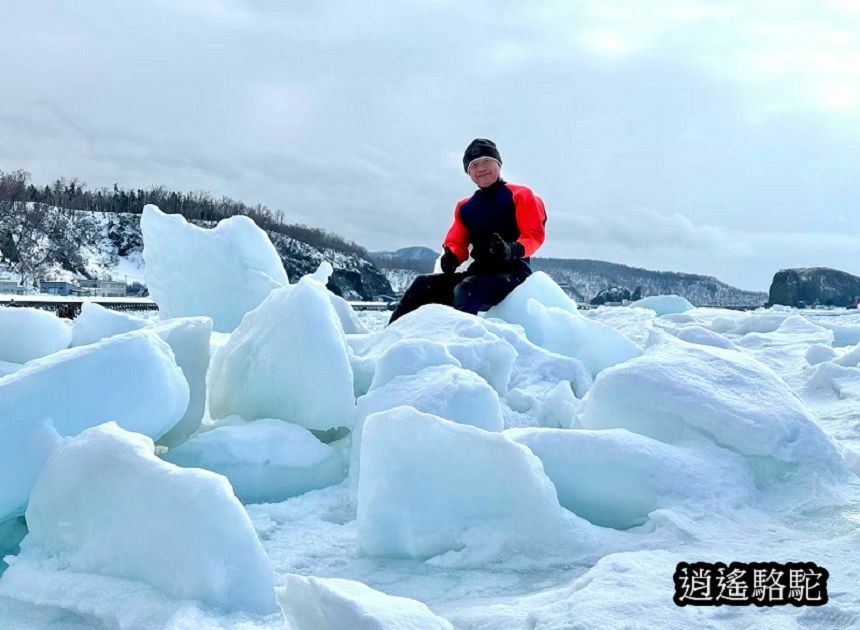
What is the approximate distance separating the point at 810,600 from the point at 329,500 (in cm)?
134

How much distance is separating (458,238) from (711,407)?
3.84m

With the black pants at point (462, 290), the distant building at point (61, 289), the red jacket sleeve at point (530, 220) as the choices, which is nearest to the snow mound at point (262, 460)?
the black pants at point (462, 290)

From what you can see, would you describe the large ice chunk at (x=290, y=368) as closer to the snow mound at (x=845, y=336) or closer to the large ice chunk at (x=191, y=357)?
the large ice chunk at (x=191, y=357)

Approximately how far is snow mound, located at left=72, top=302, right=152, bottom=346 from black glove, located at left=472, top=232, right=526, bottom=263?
2594 mm

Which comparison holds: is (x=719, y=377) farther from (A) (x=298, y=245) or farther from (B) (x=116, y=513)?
(A) (x=298, y=245)

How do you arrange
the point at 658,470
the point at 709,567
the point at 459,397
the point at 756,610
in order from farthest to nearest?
the point at 459,397, the point at 658,470, the point at 709,567, the point at 756,610

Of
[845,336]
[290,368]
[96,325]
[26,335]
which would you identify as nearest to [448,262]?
[96,325]

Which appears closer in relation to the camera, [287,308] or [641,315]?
[287,308]

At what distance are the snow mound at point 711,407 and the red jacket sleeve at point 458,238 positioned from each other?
11.4 ft

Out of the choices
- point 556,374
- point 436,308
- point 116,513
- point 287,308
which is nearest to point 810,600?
point 116,513

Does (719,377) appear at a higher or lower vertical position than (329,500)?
higher

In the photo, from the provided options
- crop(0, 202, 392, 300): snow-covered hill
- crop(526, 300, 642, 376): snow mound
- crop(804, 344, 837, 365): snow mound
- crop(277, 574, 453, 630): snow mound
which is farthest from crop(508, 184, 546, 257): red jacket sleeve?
crop(0, 202, 392, 300): snow-covered hill

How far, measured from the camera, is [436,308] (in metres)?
3.96

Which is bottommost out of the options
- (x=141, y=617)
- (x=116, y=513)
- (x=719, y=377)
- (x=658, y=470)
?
(x=141, y=617)
